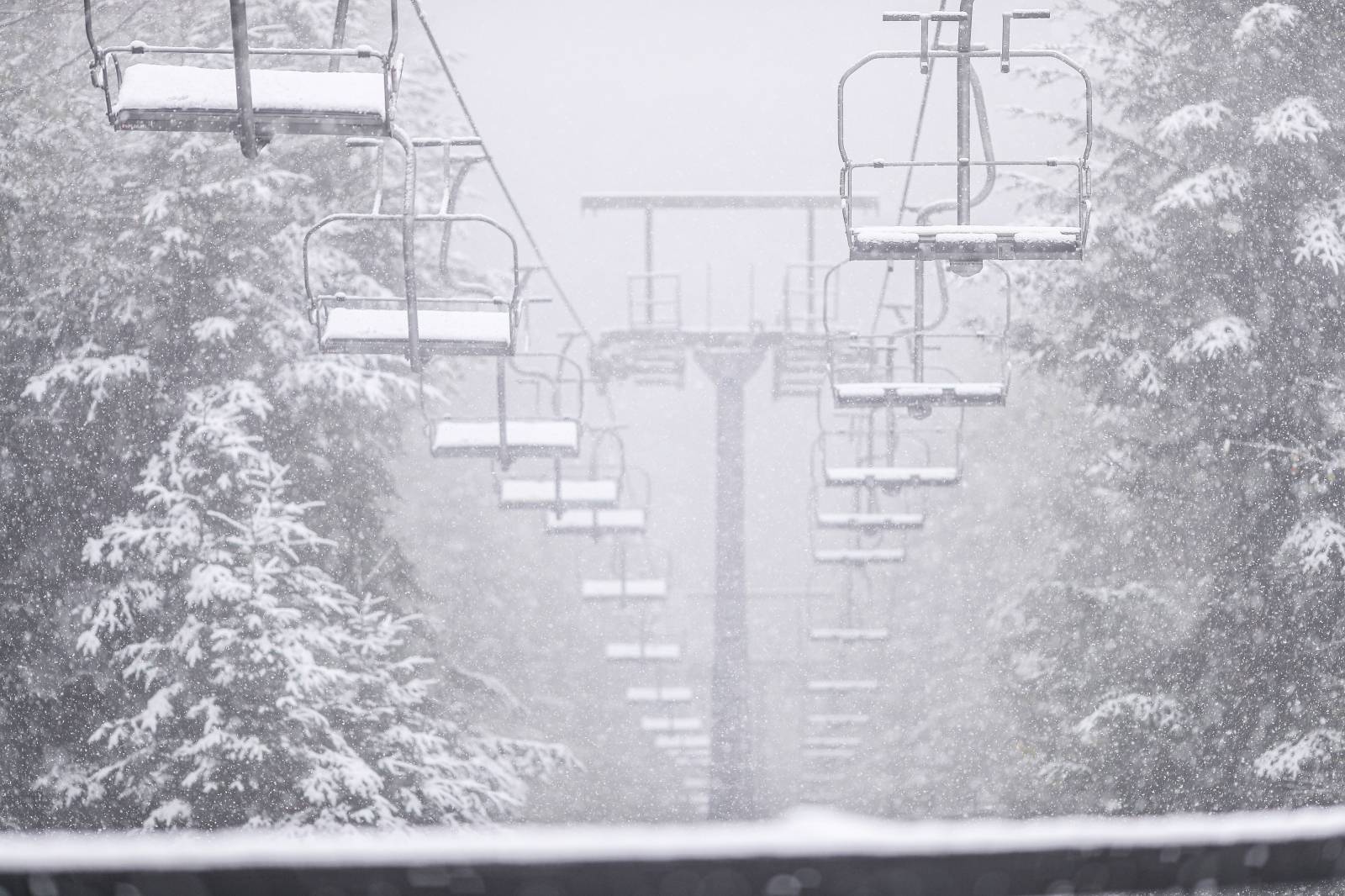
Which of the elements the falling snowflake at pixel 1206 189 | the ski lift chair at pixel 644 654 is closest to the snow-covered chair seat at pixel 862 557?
the ski lift chair at pixel 644 654

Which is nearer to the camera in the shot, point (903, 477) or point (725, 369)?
point (903, 477)

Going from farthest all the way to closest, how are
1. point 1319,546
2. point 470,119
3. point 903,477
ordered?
point 1319,546
point 903,477
point 470,119

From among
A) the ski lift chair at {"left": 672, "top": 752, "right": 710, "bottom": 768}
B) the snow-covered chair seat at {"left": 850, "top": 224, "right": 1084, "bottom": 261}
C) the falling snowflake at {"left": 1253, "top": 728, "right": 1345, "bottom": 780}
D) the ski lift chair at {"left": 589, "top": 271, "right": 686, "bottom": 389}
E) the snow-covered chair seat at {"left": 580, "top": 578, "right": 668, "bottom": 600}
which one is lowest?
the ski lift chair at {"left": 672, "top": 752, "right": 710, "bottom": 768}

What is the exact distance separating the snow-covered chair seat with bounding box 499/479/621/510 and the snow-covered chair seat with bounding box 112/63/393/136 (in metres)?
6.25

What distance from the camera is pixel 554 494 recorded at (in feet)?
36.0

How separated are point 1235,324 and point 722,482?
25.0 feet

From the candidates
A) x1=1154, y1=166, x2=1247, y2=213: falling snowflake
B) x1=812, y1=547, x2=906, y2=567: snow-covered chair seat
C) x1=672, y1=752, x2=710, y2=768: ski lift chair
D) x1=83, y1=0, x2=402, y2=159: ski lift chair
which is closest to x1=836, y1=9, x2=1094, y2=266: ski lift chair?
x1=83, y1=0, x2=402, y2=159: ski lift chair

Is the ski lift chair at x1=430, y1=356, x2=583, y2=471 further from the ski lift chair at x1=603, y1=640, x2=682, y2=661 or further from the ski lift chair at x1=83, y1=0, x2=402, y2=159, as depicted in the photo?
the ski lift chair at x1=603, y1=640, x2=682, y2=661

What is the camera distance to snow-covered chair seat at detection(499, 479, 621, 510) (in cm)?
1072

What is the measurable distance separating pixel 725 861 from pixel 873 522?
11.1 metres

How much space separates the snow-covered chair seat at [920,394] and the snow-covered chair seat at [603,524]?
433 cm

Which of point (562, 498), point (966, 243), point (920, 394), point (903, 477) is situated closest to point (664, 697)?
point (562, 498)

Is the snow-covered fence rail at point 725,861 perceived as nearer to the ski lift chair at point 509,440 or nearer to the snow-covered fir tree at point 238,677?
the ski lift chair at point 509,440

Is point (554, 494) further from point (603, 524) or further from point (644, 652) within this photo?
point (644, 652)
